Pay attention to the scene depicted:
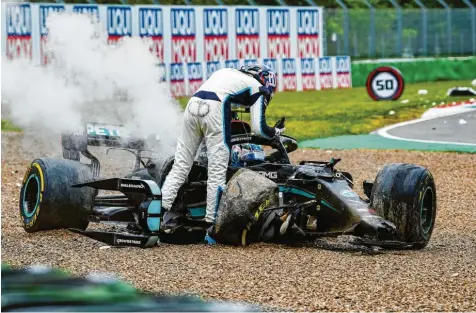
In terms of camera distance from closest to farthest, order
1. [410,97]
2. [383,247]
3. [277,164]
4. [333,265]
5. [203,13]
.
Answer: [333,265] → [383,247] → [277,164] → [410,97] → [203,13]

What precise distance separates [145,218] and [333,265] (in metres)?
2.04

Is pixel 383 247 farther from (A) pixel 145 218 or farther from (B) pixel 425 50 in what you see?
(B) pixel 425 50

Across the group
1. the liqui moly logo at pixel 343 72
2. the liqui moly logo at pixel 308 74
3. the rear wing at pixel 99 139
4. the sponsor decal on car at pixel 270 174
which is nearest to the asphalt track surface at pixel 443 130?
the liqui moly logo at pixel 308 74

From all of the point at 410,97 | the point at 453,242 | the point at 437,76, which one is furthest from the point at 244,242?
the point at 437,76

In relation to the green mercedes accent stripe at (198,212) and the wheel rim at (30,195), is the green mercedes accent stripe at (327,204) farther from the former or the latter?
the wheel rim at (30,195)

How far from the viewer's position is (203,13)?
33500mm

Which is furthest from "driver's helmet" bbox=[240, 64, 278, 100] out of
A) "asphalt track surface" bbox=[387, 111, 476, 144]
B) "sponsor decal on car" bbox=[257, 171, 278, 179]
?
"asphalt track surface" bbox=[387, 111, 476, 144]

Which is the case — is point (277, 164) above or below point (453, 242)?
above

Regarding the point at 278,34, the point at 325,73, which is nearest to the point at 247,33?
the point at 278,34

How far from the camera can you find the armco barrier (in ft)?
122

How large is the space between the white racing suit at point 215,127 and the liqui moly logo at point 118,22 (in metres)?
20.2

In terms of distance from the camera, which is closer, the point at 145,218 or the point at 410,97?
the point at 145,218

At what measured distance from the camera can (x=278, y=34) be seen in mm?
35188

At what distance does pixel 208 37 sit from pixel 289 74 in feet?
9.24
